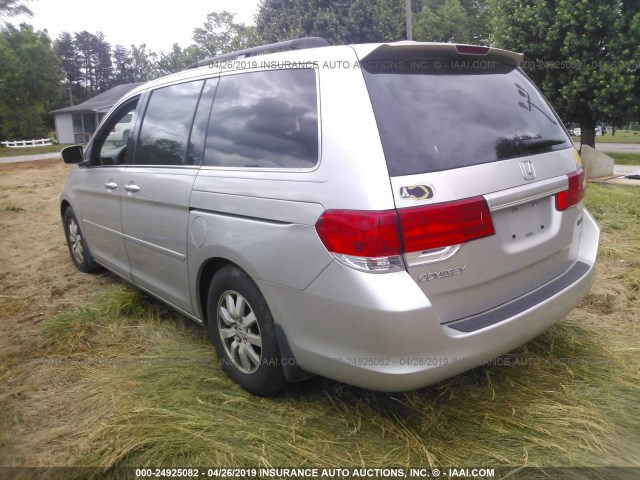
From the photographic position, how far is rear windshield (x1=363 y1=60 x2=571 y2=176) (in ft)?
7.09

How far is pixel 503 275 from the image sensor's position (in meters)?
2.32

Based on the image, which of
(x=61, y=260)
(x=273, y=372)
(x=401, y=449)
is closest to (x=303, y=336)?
(x=273, y=372)

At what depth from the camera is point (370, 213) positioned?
2010 millimetres

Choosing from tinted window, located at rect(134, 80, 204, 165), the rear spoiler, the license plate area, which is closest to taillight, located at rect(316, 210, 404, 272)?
the license plate area

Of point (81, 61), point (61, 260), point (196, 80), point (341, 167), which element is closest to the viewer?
point (341, 167)

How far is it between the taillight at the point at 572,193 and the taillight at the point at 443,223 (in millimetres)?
714

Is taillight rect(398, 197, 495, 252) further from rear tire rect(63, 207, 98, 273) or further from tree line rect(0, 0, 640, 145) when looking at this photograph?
rear tire rect(63, 207, 98, 273)

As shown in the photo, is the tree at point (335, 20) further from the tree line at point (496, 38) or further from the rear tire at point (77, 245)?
the rear tire at point (77, 245)

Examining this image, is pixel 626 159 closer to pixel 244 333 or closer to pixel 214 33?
pixel 244 333

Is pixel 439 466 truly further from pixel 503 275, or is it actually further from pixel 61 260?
pixel 61 260

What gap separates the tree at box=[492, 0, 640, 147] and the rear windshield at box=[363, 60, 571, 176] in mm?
13862

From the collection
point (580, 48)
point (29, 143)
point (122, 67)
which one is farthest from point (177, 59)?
point (580, 48)

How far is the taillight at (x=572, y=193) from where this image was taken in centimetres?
265

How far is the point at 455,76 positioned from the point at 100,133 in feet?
10.0
